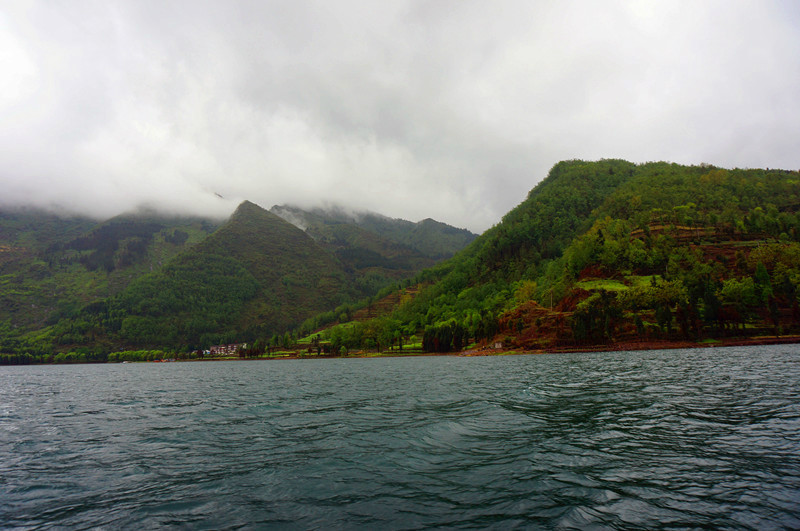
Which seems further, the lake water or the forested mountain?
the forested mountain

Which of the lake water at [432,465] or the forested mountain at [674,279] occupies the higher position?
the forested mountain at [674,279]

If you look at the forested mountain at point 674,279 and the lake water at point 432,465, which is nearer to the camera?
the lake water at point 432,465

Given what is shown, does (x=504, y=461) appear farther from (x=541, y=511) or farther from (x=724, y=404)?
(x=724, y=404)

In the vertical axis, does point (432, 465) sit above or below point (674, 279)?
below

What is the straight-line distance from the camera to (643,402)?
26875 millimetres

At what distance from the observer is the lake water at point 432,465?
11.1 meters

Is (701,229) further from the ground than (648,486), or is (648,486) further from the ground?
(701,229)

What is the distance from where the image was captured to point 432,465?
52.4ft

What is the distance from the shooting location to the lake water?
36.4 ft

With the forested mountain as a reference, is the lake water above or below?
below

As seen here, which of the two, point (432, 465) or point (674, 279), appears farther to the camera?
point (674, 279)

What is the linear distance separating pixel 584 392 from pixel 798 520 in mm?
24761

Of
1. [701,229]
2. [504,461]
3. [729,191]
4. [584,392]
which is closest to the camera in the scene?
[504,461]

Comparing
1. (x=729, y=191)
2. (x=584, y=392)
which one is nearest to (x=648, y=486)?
(x=584, y=392)
